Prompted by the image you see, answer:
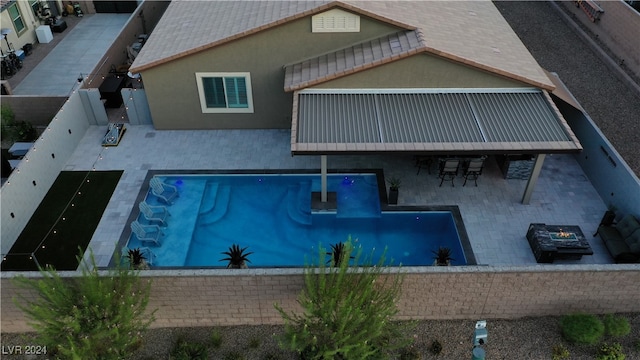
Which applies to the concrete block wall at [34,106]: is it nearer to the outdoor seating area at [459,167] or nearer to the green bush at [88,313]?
the green bush at [88,313]

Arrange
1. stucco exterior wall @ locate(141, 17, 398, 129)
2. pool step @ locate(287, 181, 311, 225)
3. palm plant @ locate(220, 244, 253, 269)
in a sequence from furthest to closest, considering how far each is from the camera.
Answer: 1. stucco exterior wall @ locate(141, 17, 398, 129)
2. pool step @ locate(287, 181, 311, 225)
3. palm plant @ locate(220, 244, 253, 269)

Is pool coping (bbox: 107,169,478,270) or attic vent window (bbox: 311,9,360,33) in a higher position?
attic vent window (bbox: 311,9,360,33)

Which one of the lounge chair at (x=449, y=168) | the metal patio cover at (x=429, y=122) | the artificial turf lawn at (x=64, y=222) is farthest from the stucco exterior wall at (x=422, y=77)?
the artificial turf lawn at (x=64, y=222)

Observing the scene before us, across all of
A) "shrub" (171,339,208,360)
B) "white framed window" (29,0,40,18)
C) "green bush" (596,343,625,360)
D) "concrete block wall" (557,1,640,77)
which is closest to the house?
"green bush" (596,343,625,360)

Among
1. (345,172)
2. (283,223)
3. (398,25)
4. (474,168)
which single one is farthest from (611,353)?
(398,25)

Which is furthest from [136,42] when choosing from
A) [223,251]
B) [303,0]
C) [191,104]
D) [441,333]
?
[441,333]

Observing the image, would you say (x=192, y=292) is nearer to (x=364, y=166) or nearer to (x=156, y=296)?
(x=156, y=296)

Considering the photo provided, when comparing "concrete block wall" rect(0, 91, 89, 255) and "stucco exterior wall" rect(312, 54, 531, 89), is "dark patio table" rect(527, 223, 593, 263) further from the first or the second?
"concrete block wall" rect(0, 91, 89, 255)

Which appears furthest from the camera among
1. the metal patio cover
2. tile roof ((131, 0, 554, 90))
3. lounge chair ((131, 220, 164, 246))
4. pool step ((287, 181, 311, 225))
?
tile roof ((131, 0, 554, 90))
